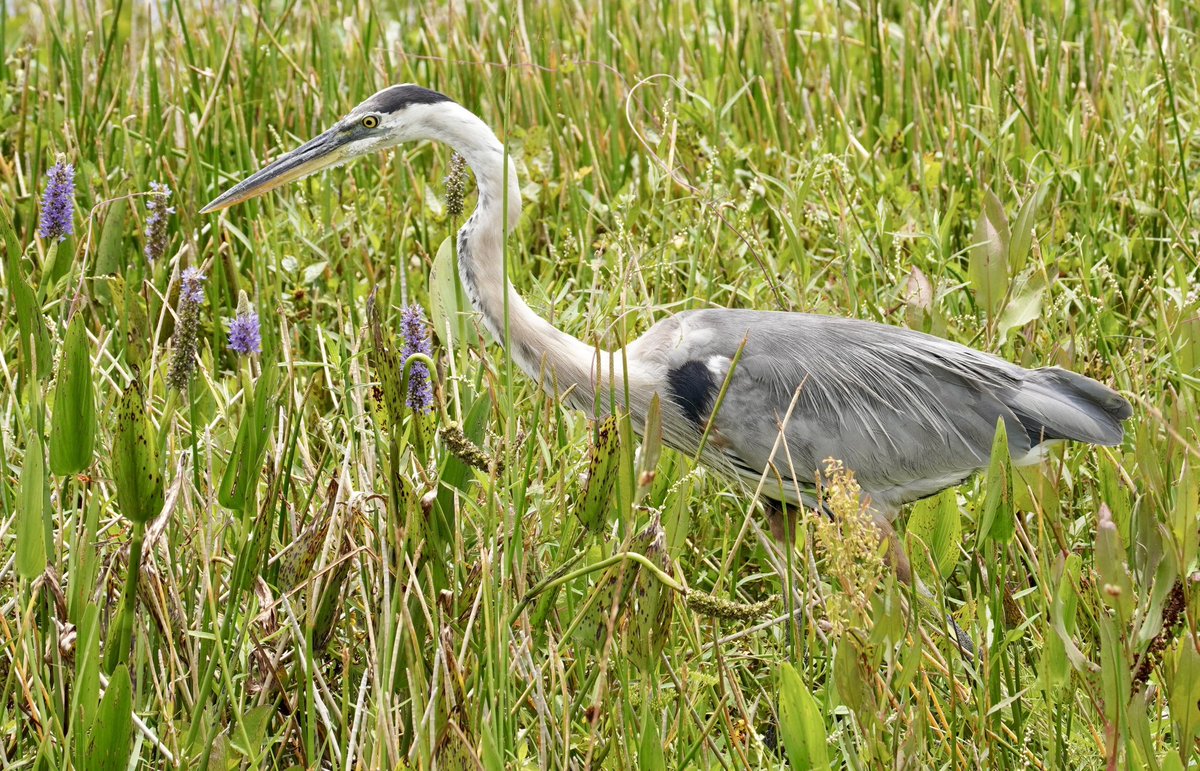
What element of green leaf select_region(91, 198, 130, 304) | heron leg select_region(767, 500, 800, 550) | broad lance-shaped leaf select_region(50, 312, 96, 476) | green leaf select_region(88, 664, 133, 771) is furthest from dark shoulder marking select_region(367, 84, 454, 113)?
green leaf select_region(88, 664, 133, 771)

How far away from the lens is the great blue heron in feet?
9.33

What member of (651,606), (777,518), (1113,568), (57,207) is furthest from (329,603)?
(777,518)

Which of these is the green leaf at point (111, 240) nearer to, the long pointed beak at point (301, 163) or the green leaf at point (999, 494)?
the long pointed beak at point (301, 163)

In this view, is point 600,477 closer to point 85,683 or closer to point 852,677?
point 852,677

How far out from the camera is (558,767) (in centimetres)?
189

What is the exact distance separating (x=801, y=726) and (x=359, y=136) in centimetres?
184

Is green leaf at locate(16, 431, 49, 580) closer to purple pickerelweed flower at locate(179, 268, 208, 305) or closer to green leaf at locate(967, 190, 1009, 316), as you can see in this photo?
purple pickerelweed flower at locate(179, 268, 208, 305)

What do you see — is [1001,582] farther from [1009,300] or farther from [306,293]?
[306,293]

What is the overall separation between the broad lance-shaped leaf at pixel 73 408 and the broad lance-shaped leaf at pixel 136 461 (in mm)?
143

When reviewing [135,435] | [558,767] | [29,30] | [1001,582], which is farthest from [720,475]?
[29,30]

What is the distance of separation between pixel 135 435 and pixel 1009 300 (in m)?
1.77

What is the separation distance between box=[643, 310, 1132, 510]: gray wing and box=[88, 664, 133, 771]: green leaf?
56.4 inches

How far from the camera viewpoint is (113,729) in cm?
163

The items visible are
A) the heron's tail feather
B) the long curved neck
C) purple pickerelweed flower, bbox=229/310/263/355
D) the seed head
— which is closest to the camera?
purple pickerelweed flower, bbox=229/310/263/355
